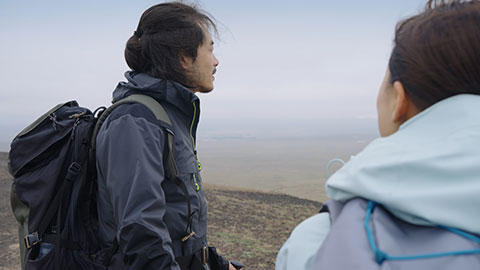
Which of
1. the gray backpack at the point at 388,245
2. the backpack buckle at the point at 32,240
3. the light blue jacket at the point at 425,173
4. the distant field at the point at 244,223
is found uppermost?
the light blue jacket at the point at 425,173

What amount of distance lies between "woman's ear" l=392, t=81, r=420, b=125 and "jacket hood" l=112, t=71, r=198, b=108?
51.3 inches

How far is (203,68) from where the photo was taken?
2408mm

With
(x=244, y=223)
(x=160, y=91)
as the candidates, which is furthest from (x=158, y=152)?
(x=244, y=223)

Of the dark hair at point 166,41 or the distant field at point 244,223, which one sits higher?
the dark hair at point 166,41

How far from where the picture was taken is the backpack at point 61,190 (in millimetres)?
2008

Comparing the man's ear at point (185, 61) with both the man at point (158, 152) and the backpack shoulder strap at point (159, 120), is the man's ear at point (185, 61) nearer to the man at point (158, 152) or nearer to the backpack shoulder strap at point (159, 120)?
the man at point (158, 152)

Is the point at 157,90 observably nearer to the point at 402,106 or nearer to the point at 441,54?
the point at 402,106

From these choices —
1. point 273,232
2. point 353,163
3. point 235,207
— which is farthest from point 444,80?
point 235,207

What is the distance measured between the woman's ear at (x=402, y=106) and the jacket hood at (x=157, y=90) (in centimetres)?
130

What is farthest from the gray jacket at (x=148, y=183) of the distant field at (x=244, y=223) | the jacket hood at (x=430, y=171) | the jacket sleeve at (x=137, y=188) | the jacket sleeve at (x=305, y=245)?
the distant field at (x=244, y=223)

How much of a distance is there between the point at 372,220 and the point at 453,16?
1.78 feet

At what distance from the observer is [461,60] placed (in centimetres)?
96

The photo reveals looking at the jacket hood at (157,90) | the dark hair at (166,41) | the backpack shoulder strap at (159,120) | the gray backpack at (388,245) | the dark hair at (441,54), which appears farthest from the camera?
the dark hair at (166,41)

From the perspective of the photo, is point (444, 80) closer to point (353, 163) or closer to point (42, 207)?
point (353, 163)
